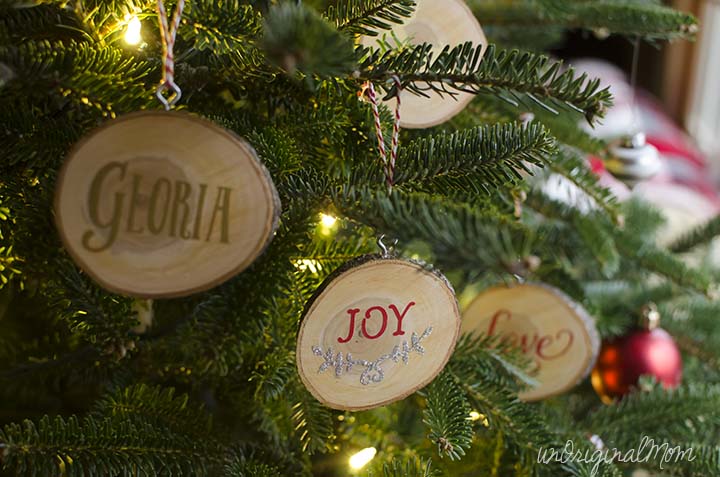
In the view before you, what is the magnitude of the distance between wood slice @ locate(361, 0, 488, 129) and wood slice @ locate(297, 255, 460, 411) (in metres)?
0.12

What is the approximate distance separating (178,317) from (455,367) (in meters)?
0.21

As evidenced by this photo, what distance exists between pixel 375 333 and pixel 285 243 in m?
0.08

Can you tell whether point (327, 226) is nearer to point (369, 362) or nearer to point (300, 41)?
point (369, 362)

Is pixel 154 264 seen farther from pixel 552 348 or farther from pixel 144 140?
pixel 552 348

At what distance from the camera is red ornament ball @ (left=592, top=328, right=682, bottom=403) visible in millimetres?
703

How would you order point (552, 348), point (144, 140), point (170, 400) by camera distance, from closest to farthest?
point (144, 140) < point (170, 400) < point (552, 348)

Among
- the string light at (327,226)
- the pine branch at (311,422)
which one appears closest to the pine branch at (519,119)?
the string light at (327,226)

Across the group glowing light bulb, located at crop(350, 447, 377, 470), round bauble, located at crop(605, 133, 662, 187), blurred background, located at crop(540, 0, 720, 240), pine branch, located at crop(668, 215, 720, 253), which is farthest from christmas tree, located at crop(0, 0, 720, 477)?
blurred background, located at crop(540, 0, 720, 240)

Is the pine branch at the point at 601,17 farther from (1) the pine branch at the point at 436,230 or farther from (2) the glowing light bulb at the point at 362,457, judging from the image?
(2) the glowing light bulb at the point at 362,457

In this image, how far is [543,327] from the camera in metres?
0.60

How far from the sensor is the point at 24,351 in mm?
526

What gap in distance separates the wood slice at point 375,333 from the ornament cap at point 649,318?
364 mm

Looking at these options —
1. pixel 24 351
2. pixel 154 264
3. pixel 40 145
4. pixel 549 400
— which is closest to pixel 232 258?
pixel 154 264

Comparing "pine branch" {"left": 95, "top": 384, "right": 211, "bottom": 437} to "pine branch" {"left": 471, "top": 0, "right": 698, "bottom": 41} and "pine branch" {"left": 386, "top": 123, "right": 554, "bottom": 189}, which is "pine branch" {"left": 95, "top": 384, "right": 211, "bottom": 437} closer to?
"pine branch" {"left": 386, "top": 123, "right": 554, "bottom": 189}
